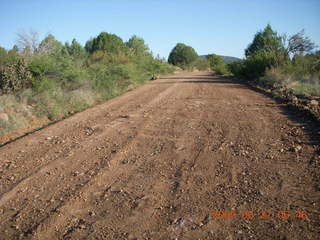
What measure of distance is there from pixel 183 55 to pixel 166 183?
10226 cm

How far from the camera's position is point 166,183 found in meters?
4.50

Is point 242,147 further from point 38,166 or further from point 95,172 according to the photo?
point 38,166

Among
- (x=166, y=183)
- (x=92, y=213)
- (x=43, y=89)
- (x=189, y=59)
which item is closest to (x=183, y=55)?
(x=189, y=59)

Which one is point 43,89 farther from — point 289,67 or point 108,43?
point 108,43

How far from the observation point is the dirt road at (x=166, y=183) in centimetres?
335

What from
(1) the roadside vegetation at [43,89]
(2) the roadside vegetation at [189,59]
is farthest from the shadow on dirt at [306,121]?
(2) the roadside vegetation at [189,59]

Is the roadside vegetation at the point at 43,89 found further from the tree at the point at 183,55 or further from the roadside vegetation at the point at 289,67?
the tree at the point at 183,55

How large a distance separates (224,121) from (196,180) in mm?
4293

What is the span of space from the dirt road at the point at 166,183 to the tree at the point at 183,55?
94141 millimetres

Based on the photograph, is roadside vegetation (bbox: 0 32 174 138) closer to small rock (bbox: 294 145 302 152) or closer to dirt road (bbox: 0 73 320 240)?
dirt road (bbox: 0 73 320 240)

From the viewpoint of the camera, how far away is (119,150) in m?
6.23
